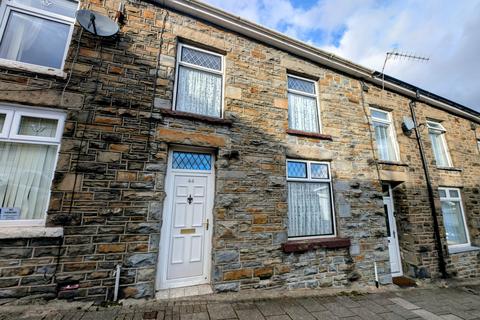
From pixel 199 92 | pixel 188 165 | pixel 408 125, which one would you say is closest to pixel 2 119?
pixel 188 165

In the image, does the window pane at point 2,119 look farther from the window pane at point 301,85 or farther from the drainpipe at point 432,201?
the drainpipe at point 432,201

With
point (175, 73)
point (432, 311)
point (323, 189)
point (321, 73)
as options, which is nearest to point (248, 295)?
point (323, 189)

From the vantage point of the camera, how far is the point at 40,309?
8.41 ft

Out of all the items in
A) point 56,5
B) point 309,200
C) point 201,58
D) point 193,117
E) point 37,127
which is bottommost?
→ point 309,200

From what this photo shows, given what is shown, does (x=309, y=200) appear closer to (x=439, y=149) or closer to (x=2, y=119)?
(x=2, y=119)

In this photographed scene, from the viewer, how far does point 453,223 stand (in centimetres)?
664

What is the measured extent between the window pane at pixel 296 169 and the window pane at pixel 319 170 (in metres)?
0.22

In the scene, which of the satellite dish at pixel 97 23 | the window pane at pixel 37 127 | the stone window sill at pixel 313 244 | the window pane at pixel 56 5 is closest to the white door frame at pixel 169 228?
the stone window sill at pixel 313 244

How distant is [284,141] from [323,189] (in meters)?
1.52

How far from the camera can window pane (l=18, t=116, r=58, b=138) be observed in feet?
9.99

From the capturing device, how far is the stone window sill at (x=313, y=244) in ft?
13.1

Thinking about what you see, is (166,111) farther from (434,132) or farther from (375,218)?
(434,132)

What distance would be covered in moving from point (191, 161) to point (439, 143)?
8.96 meters

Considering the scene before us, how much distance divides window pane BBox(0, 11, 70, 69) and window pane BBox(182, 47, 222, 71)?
2.02 meters
